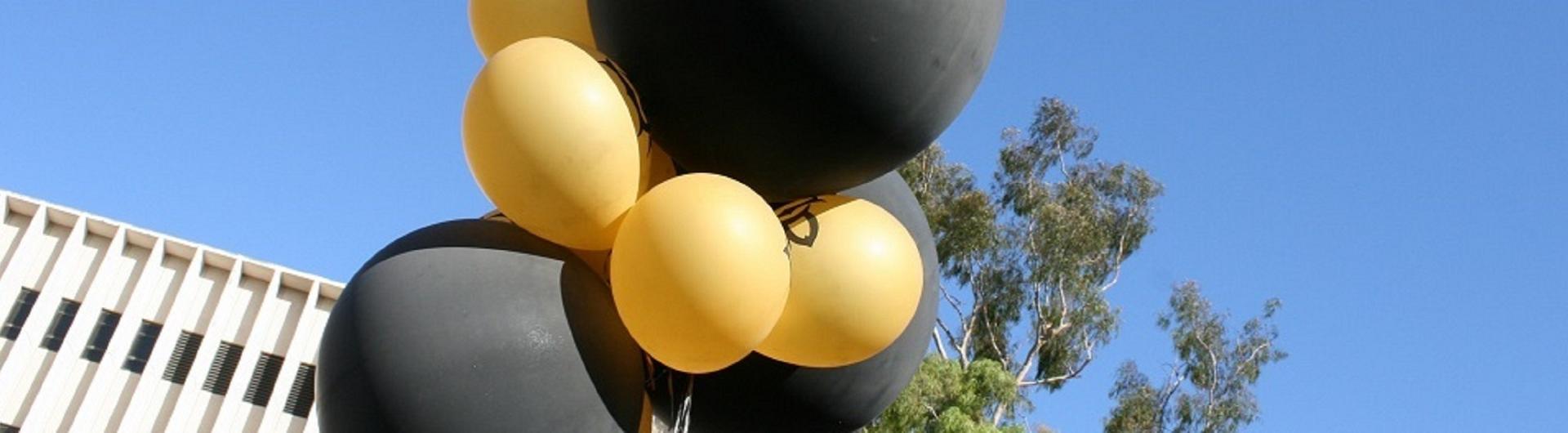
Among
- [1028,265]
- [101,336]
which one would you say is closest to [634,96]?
[1028,265]

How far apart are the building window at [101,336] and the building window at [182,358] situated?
3.15 feet

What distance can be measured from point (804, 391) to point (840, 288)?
0.27 metres

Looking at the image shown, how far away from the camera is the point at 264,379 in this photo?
1980 centimetres

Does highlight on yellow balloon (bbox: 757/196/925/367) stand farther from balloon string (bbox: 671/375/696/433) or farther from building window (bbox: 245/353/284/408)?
building window (bbox: 245/353/284/408)

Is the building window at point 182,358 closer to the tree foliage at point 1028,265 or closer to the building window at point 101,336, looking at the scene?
the building window at point 101,336

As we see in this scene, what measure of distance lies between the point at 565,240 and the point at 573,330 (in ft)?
0.55

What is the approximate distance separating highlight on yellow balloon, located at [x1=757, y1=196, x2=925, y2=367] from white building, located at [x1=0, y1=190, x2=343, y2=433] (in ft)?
59.2

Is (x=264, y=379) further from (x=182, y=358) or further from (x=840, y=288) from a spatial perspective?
(x=840, y=288)

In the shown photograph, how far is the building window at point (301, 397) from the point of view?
19.7 metres

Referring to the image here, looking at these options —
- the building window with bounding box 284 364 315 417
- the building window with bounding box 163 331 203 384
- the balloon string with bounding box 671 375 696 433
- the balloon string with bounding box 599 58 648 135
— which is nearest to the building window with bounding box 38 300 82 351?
the building window with bounding box 163 331 203 384

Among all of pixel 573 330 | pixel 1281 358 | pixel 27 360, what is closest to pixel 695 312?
pixel 573 330

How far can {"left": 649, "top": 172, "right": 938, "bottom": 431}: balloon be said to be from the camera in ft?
7.96

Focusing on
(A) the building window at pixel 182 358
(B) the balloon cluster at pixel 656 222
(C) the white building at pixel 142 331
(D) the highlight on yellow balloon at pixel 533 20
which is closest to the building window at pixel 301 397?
(C) the white building at pixel 142 331

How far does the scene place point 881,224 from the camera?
242 centimetres
